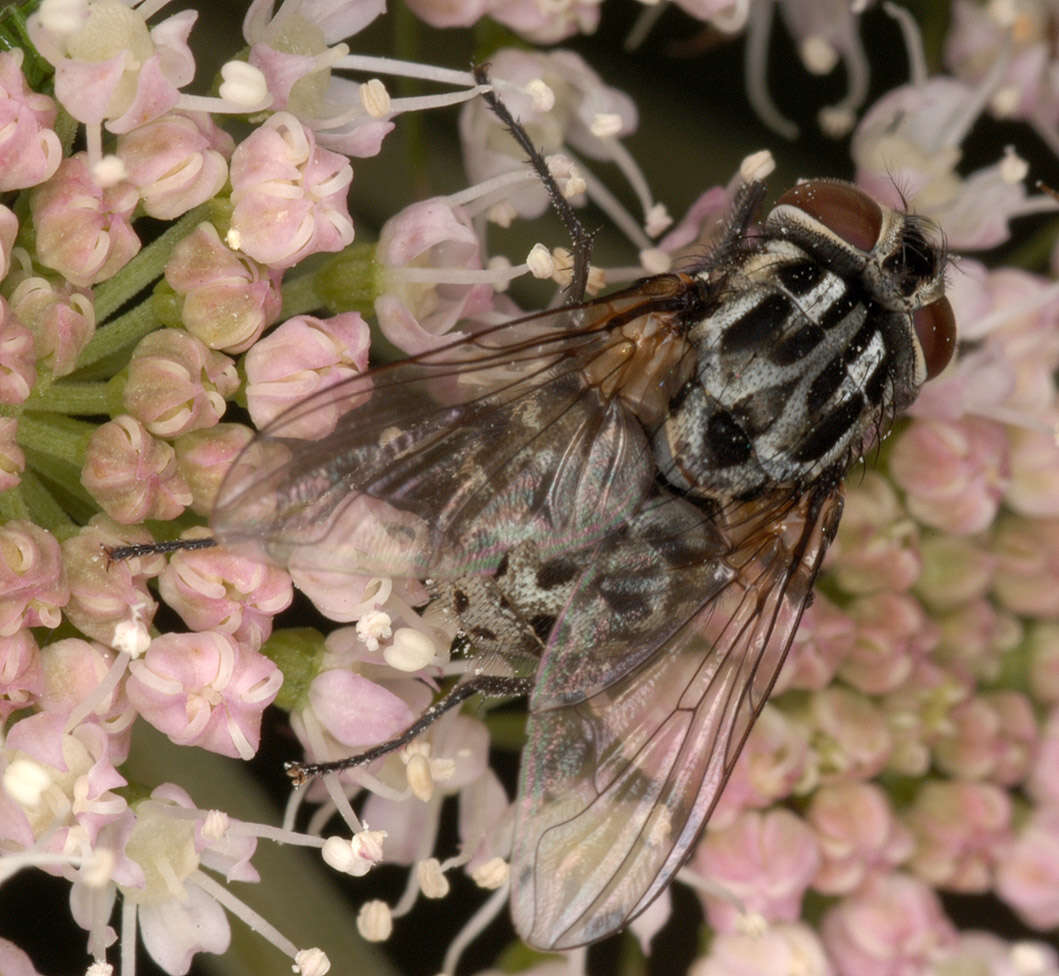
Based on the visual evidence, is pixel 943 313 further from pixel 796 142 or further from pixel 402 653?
pixel 796 142

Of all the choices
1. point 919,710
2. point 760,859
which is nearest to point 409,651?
point 760,859

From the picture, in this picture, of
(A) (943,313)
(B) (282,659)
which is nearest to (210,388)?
(B) (282,659)

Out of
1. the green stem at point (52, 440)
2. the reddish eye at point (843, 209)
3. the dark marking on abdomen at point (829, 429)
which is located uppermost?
the reddish eye at point (843, 209)

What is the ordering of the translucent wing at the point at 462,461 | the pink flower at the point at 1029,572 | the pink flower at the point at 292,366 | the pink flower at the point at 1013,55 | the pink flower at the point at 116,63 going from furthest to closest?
the pink flower at the point at 1013,55
the pink flower at the point at 1029,572
the pink flower at the point at 292,366
the pink flower at the point at 116,63
the translucent wing at the point at 462,461

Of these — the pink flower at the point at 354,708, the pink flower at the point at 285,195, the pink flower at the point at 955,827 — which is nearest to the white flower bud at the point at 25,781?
the pink flower at the point at 354,708

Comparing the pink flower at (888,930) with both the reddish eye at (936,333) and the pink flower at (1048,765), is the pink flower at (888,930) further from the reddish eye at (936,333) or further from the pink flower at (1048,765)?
the reddish eye at (936,333)

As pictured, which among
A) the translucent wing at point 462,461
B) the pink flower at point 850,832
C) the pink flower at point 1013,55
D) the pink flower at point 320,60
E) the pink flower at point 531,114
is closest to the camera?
the translucent wing at point 462,461

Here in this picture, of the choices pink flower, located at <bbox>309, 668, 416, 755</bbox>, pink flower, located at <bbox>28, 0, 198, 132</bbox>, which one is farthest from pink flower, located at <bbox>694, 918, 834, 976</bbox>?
pink flower, located at <bbox>28, 0, 198, 132</bbox>
